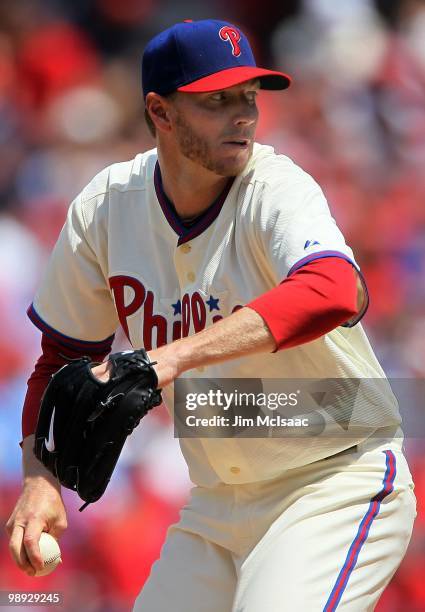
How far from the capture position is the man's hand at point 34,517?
7.11 ft

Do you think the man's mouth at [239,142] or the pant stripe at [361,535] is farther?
the man's mouth at [239,142]

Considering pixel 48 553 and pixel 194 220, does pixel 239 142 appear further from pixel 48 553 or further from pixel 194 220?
pixel 48 553

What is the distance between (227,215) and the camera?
2.39m

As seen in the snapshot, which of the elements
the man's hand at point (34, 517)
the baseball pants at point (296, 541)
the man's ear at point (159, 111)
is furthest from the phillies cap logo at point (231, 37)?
the man's hand at point (34, 517)

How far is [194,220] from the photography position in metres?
2.49

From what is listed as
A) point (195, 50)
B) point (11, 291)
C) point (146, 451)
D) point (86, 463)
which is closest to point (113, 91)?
point (11, 291)

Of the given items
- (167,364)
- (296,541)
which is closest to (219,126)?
(167,364)

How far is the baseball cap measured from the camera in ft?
7.88

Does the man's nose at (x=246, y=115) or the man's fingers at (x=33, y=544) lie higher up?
the man's nose at (x=246, y=115)

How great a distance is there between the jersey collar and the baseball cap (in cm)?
25

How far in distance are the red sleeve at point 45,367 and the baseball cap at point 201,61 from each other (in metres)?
0.75

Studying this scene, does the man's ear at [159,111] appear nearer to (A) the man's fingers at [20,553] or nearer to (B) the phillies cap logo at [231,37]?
(B) the phillies cap logo at [231,37]

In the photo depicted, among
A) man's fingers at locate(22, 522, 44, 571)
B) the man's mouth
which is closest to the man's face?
the man's mouth

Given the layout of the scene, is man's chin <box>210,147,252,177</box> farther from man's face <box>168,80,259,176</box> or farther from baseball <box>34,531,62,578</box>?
baseball <box>34,531,62,578</box>
